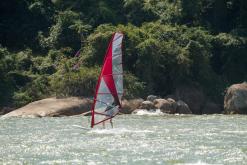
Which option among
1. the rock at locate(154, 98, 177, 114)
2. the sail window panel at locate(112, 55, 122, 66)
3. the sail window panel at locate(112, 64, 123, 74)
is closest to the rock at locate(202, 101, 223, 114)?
the rock at locate(154, 98, 177, 114)

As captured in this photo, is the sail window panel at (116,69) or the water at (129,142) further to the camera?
the sail window panel at (116,69)

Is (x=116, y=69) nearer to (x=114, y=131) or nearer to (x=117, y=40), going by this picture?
(x=117, y=40)

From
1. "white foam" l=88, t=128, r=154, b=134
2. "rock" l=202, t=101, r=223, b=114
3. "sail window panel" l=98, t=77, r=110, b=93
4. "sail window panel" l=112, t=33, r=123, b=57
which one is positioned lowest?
"rock" l=202, t=101, r=223, b=114

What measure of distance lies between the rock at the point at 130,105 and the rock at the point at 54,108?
2022 mm

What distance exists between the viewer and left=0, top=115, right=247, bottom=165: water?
2269 cm

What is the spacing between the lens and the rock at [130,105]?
4294 cm

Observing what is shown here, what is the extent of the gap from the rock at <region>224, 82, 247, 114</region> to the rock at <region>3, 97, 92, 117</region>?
27.6 feet

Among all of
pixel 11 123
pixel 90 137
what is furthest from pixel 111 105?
pixel 11 123

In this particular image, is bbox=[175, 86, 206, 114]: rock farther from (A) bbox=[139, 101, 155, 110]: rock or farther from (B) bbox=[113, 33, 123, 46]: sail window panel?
(B) bbox=[113, 33, 123, 46]: sail window panel

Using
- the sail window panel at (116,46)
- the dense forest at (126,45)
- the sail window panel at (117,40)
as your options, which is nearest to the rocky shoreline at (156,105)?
the dense forest at (126,45)

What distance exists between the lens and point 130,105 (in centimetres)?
4350

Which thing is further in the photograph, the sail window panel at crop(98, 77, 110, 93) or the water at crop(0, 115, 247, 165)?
the sail window panel at crop(98, 77, 110, 93)

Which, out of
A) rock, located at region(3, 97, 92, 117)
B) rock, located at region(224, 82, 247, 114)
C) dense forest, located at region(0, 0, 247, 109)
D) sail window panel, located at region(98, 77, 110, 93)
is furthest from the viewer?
dense forest, located at region(0, 0, 247, 109)

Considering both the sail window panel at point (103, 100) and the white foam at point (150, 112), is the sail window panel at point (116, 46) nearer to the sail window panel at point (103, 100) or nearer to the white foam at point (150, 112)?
the sail window panel at point (103, 100)
